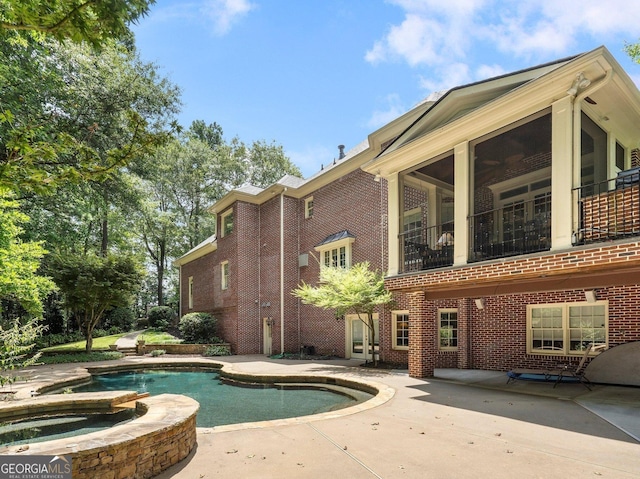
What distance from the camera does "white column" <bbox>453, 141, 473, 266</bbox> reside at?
791 cm

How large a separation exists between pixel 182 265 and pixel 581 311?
84.3 ft

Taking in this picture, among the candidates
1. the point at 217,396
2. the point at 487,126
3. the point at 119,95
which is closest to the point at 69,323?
the point at 119,95

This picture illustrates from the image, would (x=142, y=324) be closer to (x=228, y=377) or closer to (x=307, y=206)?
(x=307, y=206)

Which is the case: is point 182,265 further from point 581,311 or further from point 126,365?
point 581,311

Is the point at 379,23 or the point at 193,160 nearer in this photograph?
the point at 379,23

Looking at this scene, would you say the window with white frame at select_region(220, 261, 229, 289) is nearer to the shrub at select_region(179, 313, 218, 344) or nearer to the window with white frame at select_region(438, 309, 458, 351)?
the shrub at select_region(179, 313, 218, 344)

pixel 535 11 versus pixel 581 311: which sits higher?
pixel 535 11

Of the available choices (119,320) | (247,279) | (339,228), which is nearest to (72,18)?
(339,228)

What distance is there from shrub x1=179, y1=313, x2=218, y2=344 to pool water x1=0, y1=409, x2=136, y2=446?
39.2 feet

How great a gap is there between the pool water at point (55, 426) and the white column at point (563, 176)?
877 cm

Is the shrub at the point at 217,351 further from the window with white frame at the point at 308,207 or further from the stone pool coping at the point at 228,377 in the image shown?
the window with white frame at the point at 308,207

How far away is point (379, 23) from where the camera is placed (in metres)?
9.79

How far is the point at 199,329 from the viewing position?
19.6 meters

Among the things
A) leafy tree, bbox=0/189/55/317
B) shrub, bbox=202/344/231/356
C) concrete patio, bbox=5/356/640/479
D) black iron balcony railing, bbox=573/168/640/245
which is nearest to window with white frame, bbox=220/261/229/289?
shrub, bbox=202/344/231/356
